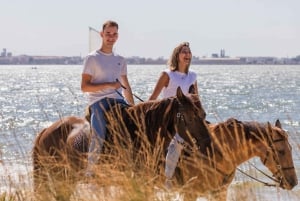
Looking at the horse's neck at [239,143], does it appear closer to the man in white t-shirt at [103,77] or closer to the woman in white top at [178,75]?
the woman in white top at [178,75]

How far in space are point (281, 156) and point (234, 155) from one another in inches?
18.8

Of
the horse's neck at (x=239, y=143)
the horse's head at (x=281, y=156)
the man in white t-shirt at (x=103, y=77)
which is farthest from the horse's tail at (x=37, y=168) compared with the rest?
the horse's head at (x=281, y=156)

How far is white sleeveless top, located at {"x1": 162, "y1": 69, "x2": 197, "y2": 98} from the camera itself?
27.2 ft

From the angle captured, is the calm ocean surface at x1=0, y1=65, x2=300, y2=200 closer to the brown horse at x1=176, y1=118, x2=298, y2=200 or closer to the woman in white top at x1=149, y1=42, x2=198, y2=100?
the brown horse at x1=176, y1=118, x2=298, y2=200

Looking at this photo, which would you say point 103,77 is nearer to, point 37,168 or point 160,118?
point 160,118

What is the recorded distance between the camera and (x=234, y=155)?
298 inches

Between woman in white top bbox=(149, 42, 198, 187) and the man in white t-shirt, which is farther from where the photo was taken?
woman in white top bbox=(149, 42, 198, 187)

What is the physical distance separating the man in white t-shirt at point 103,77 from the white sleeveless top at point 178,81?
1.85 ft

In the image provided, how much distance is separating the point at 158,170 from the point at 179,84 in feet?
4.37

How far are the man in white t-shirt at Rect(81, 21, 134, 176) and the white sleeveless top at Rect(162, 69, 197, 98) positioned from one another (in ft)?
1.85

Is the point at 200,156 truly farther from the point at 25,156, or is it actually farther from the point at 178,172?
the point at 25,156

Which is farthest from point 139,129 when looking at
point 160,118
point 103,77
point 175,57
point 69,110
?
point 69,110

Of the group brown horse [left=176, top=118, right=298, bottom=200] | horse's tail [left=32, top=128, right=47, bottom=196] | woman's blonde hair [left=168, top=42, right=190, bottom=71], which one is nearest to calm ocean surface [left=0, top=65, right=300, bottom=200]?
horse's tail [left=32, top=128, right=47, bottom=196]

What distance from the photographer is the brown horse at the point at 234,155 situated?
A: 23.8 ft
